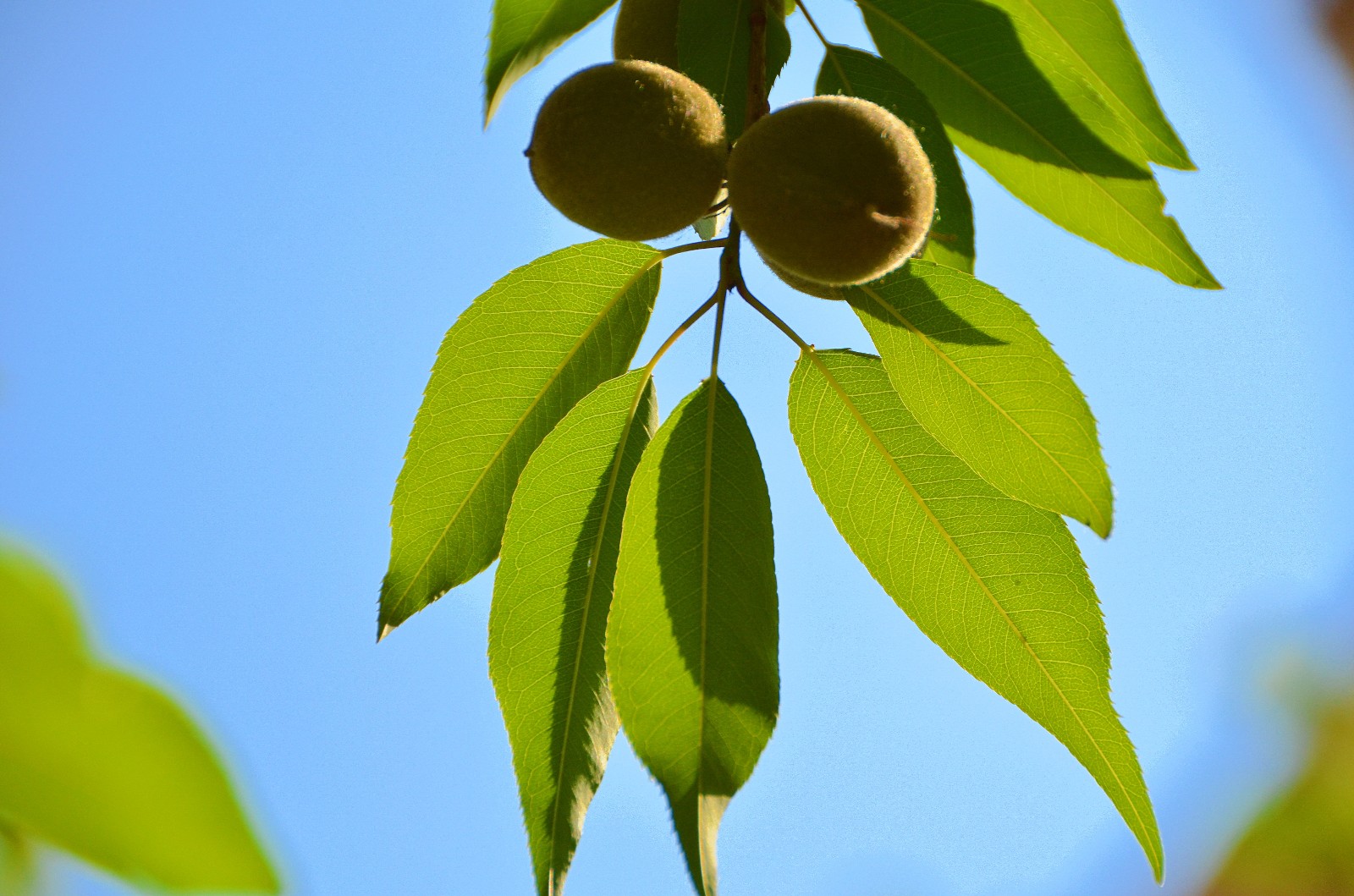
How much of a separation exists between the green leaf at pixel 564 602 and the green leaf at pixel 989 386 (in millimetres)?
307

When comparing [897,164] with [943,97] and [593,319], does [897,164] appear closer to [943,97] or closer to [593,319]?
[943,97]

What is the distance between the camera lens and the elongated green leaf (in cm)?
106

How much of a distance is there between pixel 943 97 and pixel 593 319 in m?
0.43

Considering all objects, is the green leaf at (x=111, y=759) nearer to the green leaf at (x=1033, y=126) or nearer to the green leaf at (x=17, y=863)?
the green leaf at (x=17, y=863)

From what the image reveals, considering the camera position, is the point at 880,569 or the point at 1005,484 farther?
the point at 880,569

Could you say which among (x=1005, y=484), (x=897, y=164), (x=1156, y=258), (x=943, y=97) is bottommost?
(x=1005, y=484)

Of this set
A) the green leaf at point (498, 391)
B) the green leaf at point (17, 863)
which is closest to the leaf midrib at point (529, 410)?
the green leaf at point (498, 391)

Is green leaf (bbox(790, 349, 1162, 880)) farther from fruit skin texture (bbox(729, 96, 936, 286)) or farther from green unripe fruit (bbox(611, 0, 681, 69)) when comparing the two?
green unripe fruit (bbox(611, 0, 681, 69))

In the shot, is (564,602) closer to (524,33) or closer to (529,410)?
(529,410)

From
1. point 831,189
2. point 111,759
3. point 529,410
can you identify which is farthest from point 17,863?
point 529,410

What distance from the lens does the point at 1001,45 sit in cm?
110

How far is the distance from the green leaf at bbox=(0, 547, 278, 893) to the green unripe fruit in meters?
1.07

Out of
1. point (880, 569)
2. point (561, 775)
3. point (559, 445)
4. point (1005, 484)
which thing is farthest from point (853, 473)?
point (561, 775)

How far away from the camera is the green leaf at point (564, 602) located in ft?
3.72
